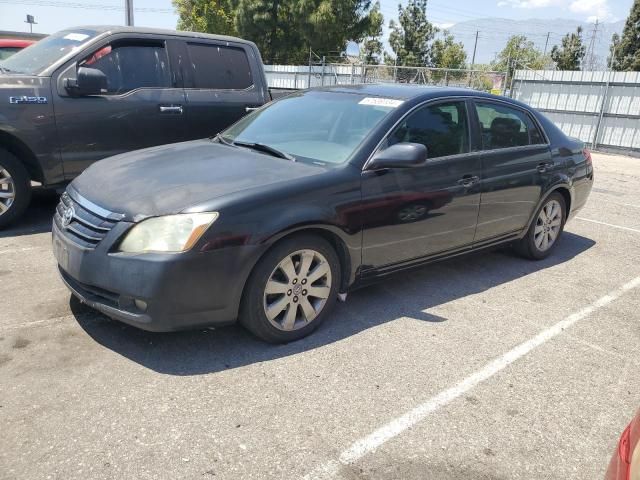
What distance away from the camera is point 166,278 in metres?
2.88

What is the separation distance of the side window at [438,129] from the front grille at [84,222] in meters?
1.94

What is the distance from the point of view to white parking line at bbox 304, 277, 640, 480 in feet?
7.98

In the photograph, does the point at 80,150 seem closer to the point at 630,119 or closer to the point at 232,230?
the point at 232,230

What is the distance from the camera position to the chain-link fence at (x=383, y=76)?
22.0m

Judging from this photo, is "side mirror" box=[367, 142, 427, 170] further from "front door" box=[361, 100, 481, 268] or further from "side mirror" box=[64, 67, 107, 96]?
"side mirror" box=[64, 67, 107, 96]

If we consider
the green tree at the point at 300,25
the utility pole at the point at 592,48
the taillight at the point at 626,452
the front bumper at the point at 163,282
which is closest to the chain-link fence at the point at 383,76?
the green tree at the point at 300,25

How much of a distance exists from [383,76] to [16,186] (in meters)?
21.4

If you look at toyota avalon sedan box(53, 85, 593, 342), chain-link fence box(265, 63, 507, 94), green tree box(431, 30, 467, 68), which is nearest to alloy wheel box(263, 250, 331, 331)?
toyota avalon sedan box(53, 85, 593, 342)

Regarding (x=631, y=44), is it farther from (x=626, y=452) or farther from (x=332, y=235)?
(x=626, y=452)

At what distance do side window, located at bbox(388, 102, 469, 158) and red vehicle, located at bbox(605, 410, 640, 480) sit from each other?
2.52m

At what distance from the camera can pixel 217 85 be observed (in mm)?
6203

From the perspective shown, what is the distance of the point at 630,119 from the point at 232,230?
15693 millimetres

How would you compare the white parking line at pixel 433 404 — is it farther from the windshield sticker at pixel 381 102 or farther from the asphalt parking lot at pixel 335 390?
the windshield sticker at pixel 381 102

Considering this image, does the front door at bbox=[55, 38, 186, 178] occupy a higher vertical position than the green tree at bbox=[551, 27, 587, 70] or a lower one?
lower
